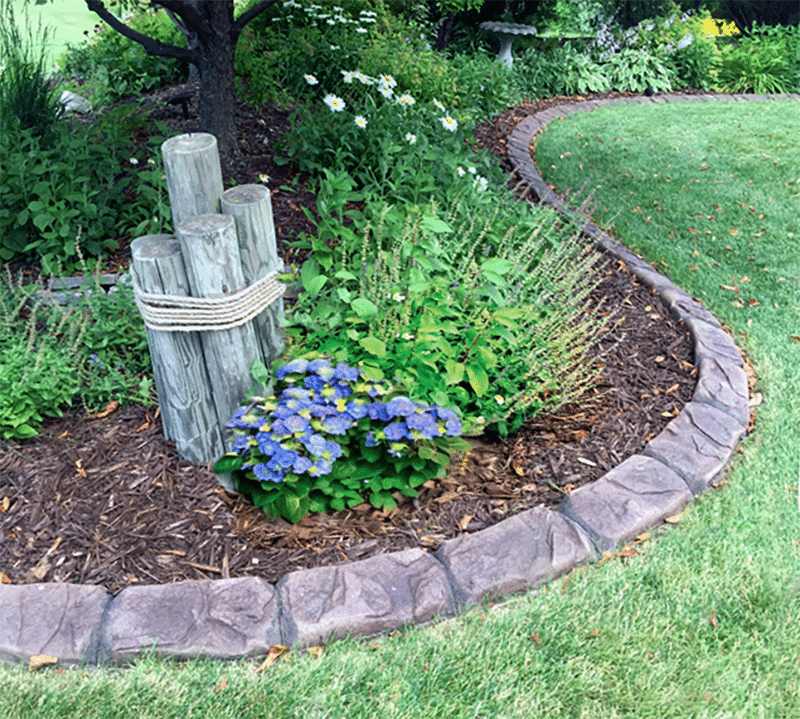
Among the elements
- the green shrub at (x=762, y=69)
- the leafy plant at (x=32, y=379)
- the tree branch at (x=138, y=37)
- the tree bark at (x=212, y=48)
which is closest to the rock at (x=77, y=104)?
the tree bark at (x=212, y=48)

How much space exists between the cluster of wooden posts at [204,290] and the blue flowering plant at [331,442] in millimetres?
113

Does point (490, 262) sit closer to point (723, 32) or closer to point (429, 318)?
Result: point (429, 318)

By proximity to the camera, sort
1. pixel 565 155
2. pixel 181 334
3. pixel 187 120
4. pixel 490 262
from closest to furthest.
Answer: pixel 181 334 < pixel 490 262 < pixel 187 120 < pixel 565 155

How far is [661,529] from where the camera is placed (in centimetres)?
233

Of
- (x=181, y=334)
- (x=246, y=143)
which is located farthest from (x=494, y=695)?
(x=246, y=143)

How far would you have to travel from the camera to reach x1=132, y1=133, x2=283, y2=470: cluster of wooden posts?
204 centimetres

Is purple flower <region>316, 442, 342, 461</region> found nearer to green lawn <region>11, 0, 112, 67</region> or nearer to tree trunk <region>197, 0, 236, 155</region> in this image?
tree trunk <region>197, 0, 236, 155</region>

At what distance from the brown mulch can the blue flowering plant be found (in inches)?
3.9

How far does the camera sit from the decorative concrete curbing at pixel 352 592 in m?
1.85

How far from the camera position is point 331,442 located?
2203 mm

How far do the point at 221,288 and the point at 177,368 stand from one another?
0.33m

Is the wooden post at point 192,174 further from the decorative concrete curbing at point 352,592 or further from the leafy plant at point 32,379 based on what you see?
the decorative concrete curbing at point 352,592

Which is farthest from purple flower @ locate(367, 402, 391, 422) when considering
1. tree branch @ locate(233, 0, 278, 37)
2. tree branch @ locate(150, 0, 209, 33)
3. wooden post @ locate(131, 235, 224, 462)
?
tree branch @ locate(233, 0, 278, 37)

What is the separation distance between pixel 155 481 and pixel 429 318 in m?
1.09
